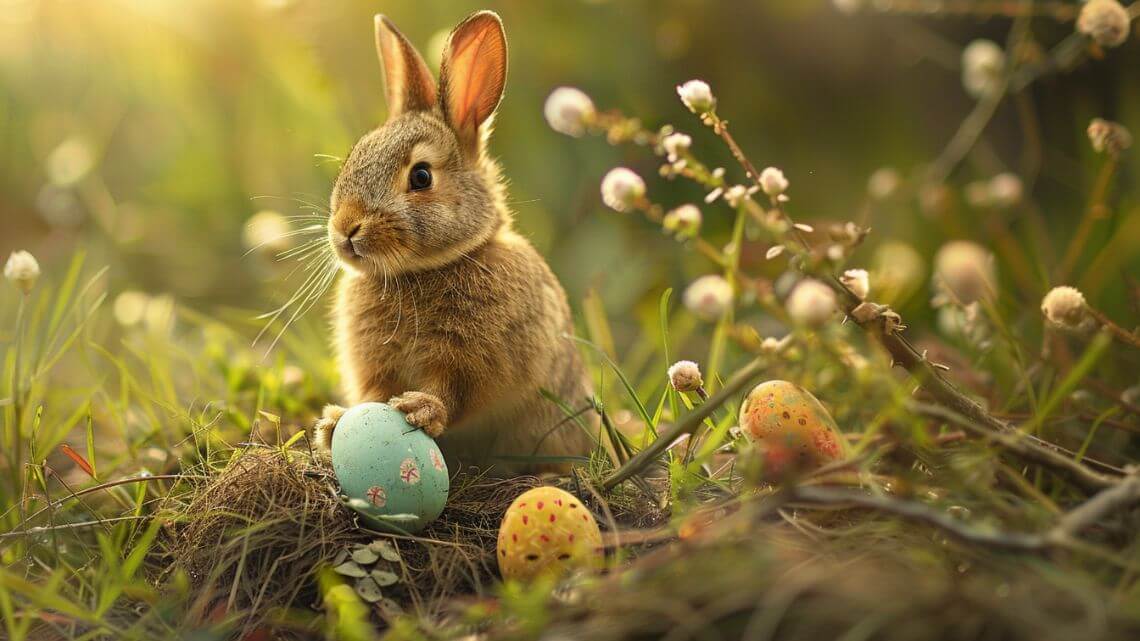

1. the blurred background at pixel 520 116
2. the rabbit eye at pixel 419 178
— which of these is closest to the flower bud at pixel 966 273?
the rabbit eye at pixel 419 178

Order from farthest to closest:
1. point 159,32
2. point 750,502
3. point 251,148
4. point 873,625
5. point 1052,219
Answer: point 159,32
point 251,148
point 1052,219
point 750,502
point 873,625

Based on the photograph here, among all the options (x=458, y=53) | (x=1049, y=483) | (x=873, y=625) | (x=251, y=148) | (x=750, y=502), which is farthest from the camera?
(x=251, y=148)

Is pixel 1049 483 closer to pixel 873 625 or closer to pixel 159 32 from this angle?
pixel 873 625

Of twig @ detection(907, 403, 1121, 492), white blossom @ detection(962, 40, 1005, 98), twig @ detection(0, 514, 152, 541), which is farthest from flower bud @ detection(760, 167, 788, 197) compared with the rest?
twig @ detection(0, 514, 152, 541)

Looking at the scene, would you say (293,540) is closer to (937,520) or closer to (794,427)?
(794,427)

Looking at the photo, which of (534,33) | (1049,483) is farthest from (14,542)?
(534,33)

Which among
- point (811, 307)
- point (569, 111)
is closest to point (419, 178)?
point (569, 111)
